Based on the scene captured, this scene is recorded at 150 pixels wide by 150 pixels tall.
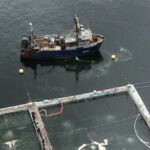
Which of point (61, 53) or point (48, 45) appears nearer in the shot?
point (61, 53)

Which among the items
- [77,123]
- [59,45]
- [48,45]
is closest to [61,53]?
[59,45]

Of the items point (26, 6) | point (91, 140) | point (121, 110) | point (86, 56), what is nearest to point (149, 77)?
point (121, 110)

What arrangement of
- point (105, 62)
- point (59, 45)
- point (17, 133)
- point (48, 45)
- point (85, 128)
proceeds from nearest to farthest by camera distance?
point (17, 133) → point (85, 128) → point (105, 62) → point (48, 45) → point (59, 45)

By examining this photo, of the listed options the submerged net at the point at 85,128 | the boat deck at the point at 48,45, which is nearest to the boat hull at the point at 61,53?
the boat deck at the point at 48,45

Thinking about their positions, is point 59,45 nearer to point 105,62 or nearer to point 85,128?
point 105,62

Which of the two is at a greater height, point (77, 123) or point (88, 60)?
point (88, 60)

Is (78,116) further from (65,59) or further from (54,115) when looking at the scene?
(65,59)
